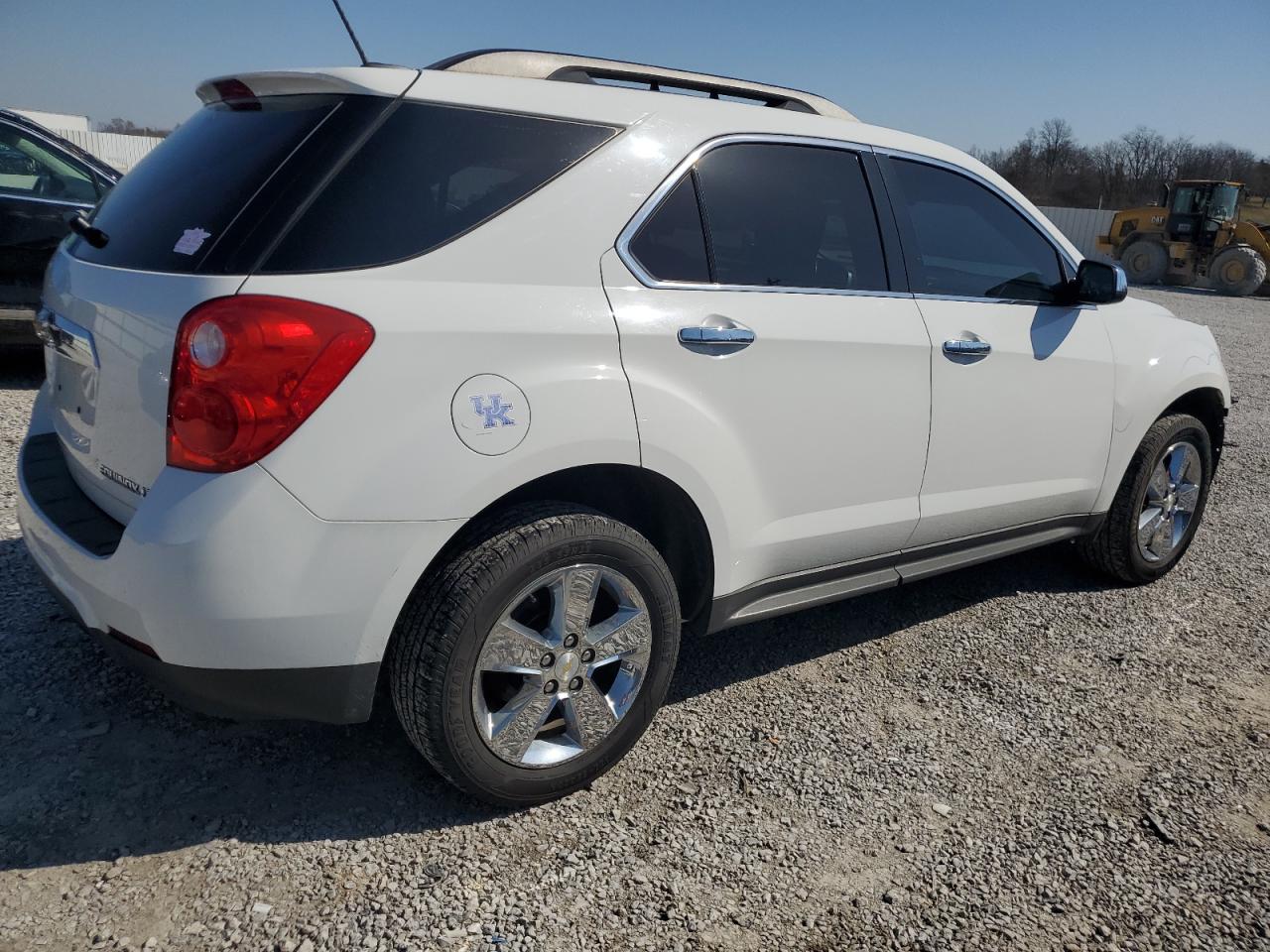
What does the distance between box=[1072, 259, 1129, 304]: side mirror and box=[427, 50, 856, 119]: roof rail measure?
3.53ft

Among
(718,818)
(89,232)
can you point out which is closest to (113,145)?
(89,232)

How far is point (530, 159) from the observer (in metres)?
2.39

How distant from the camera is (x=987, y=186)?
11.6 ft

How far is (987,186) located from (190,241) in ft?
8.84

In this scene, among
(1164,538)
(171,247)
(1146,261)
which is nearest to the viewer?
(171,247)

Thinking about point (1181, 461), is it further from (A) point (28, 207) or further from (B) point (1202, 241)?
(B) point (1202, 241)

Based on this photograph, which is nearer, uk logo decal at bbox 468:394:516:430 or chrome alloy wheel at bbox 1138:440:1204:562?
uk logo decal at bbox 468:394:516:430

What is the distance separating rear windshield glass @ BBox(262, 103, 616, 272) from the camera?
2.10m

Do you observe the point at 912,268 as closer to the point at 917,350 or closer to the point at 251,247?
the point at 917,350

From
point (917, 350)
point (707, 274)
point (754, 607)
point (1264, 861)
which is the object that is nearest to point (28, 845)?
point (754, 607)

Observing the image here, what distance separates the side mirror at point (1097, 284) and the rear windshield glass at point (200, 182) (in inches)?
107

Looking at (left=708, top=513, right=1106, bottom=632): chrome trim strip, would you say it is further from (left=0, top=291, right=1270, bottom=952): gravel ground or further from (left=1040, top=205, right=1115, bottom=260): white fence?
(left=1040, top=205, right=1115, bottom=260): white fence

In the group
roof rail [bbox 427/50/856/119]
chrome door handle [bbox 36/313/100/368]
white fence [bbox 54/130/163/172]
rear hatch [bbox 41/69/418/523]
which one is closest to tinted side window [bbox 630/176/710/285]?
roof rail [bbox 427/50/856/119]

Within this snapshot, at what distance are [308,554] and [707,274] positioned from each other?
1.28 meters
